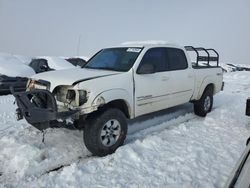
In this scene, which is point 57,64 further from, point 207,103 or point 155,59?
point 155,59

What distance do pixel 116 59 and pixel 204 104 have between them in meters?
3.16

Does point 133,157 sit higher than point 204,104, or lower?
lower

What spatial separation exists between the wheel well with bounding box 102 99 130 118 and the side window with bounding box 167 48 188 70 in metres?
1.65

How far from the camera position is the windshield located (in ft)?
17.0

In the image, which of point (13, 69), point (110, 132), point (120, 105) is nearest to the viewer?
point (110, 132)

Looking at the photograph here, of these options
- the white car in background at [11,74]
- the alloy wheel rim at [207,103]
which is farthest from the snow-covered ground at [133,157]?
the white car in background at [11,74]

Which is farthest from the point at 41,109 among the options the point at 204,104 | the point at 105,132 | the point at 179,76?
the point at 204,104

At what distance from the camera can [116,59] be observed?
217 inches

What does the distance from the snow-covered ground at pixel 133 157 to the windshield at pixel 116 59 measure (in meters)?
1.47

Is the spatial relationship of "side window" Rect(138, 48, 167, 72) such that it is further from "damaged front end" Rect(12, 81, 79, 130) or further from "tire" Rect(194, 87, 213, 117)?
"tire" Rect(194, 87, 213, 117)

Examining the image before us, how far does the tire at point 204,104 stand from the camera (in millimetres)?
7199

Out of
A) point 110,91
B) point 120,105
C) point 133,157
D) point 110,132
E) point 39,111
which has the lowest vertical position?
point 133,157

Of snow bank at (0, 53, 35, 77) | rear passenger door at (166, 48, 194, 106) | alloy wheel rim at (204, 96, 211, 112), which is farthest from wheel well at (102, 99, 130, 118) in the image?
snow bank at (0, 53, 35, 77)

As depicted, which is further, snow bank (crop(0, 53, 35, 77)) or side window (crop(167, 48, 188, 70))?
snow bank (crop(0, 53, 35, 77))
